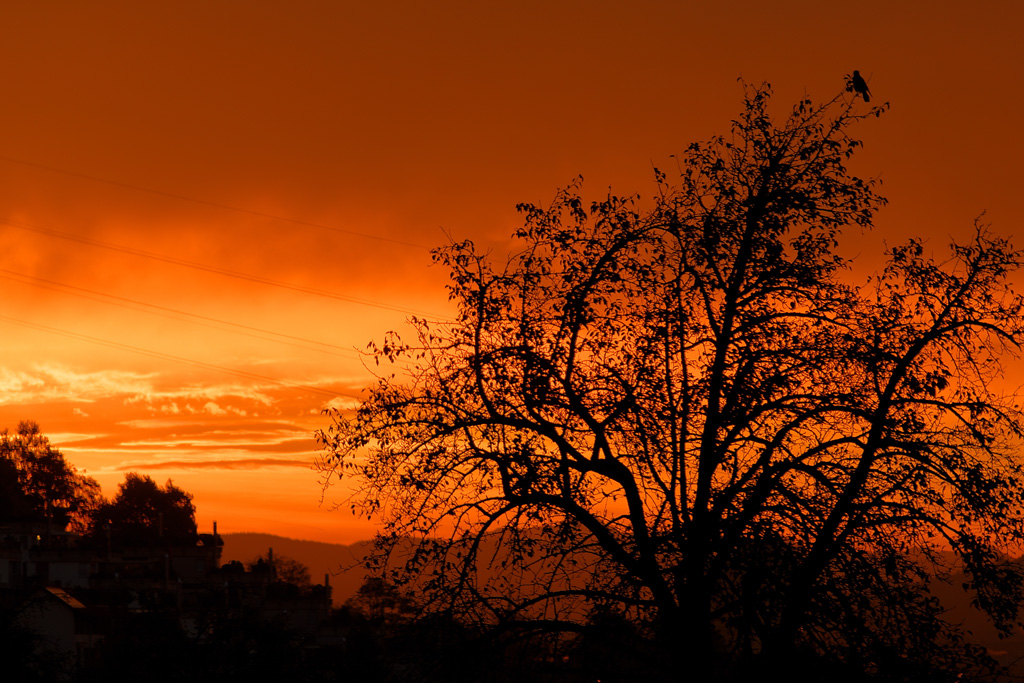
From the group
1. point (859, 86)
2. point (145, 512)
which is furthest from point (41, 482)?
point (859, 86)

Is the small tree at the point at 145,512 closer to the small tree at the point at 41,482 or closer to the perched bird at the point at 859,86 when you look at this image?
the small tree at the point at 41,482

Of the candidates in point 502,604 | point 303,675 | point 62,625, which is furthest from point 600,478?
point 62,625

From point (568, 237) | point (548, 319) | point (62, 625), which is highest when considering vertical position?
point (568, 237)

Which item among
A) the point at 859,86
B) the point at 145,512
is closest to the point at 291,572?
the point at 145,512

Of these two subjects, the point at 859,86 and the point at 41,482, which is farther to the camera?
the point at 41,482

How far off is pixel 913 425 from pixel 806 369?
65.5 inches

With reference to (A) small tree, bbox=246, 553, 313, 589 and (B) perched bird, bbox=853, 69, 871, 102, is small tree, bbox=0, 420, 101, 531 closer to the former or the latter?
(A) small tree, bbox=246, 553, 313, 589

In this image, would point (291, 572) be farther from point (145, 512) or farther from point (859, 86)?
point (859, 86)

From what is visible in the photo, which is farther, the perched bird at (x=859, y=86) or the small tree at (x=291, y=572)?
the small tree at (x=291, y=572)

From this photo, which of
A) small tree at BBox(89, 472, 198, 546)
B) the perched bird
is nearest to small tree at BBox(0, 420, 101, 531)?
small tree at BBox(89, 472, 198, 546)

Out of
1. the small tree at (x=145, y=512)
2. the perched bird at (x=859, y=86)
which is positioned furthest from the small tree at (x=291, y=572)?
the perched bird at (x=859, y=86)

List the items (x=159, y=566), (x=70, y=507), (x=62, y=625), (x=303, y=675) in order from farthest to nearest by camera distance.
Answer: (x=70, y=507) → (x=159, y=566) → (x=62, y=625) → (x=303, y=675)

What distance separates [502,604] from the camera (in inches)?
652

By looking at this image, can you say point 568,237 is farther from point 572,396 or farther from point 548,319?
point 572,396
